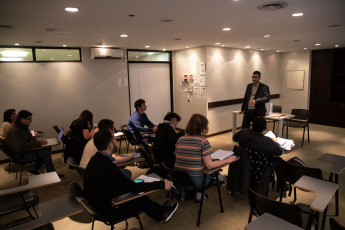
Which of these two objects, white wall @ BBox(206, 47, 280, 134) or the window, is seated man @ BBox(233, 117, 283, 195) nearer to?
white wall @ BBox(206, 47, 280, 134)

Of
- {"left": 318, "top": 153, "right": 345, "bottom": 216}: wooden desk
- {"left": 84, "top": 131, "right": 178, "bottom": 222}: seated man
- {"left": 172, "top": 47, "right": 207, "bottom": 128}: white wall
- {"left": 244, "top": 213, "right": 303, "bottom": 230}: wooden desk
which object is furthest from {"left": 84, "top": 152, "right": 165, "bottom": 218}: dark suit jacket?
{"left": 172, "top": 47, "right": 207, "bottom": 128}: white wall

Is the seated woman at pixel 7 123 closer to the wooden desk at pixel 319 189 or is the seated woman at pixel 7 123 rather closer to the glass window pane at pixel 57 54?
the glass window pane at pixel 57 54

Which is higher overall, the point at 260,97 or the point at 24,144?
the point at 260,97

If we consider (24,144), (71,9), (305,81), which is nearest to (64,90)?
(24,144)

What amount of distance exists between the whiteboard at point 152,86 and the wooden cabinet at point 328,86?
17.2 ft

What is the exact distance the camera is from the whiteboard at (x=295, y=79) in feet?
29.4

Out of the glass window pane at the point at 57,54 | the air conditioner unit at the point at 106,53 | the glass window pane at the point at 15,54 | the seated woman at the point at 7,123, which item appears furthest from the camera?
the air conditioner unit at the point at 106,53

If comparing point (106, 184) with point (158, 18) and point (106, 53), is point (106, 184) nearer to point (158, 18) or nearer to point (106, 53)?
point (158, 18)

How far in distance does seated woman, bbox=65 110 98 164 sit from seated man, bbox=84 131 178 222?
6.33 ft

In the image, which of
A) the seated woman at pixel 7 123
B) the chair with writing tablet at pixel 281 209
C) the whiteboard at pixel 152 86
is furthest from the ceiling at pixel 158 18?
the whiteboard at pixel 152 86

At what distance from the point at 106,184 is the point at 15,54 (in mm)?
4915

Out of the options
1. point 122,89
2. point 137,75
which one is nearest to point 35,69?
point 122,89

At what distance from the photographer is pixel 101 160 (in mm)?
2201

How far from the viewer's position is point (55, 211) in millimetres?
2146
